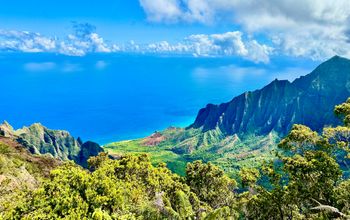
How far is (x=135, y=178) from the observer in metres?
39.1

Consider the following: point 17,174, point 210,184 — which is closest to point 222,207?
point 210,184

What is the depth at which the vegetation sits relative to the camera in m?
21.7

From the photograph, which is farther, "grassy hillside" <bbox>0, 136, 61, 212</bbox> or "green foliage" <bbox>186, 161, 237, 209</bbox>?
"green foliage" <bbox>186, 161, 237, 209</bbox>

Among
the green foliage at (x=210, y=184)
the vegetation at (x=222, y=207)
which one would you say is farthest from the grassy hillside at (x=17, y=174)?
the green foliage at (x=210, y=184)

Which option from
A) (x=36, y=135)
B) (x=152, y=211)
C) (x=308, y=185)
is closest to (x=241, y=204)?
(x=308, y=185)

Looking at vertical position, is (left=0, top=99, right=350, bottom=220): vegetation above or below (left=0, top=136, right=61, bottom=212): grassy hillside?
below

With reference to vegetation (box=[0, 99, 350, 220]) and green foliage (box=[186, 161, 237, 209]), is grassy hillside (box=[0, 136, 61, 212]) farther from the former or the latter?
green foliage (box=[186, 161, 237, 209])

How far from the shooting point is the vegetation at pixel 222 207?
2172 centimetres

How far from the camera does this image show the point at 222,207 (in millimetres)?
29703

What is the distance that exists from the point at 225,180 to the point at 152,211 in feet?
68.9

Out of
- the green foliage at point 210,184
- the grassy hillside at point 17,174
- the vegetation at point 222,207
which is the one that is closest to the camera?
the vegetation at point 222,207

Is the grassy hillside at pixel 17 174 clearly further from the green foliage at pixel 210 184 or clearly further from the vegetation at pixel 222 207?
the green foliage at pixel 210 184

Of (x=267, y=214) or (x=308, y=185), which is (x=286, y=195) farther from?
(x=267, y=214)

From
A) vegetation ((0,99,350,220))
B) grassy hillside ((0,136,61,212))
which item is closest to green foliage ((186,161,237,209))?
vegetation ((0,99,350,220))
